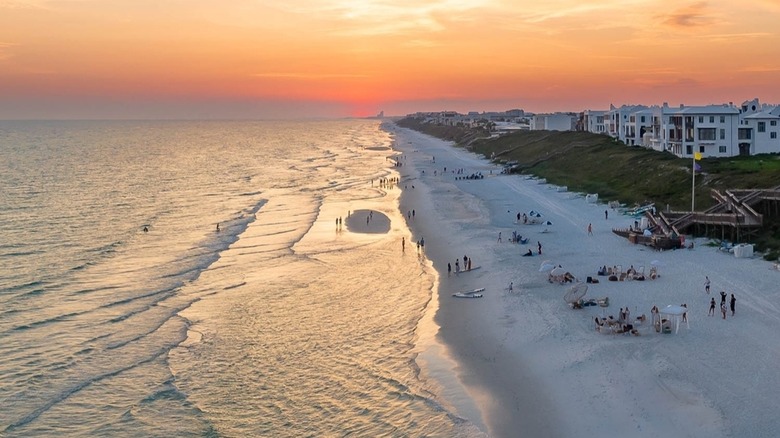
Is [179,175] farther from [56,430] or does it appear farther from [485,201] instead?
[56,430]

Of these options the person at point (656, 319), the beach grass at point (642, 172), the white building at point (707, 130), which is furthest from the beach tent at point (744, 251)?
the white building at point (707, 130)

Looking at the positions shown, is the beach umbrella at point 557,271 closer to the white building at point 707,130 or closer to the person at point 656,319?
the person at point 656,319

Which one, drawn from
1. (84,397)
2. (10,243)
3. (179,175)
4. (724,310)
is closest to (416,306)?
(724,310)

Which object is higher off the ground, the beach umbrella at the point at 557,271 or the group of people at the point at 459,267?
the beach umbrella at the point at 557,271

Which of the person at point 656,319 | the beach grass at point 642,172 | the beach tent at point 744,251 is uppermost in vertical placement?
the beach grass at point 642,172

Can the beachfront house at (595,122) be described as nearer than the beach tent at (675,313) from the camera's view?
No

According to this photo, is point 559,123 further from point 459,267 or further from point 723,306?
point 723,306

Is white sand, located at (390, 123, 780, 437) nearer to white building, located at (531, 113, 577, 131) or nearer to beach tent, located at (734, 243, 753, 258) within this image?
beach tent, located at (734, 243, 753, 258)
